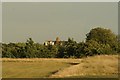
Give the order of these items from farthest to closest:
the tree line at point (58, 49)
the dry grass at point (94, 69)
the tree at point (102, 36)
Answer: the tree at point (102, 36) → the tree line at point (58, 49) → the dry grass at point (94, 69)

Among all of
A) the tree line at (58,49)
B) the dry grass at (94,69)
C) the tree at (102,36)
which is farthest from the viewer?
the tree at (102,36)

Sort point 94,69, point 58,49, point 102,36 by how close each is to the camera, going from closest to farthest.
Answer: point 94,69
point 58,49
point 102,36

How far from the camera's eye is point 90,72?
28.0 m

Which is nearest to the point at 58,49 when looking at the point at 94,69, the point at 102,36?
the point at 102,36

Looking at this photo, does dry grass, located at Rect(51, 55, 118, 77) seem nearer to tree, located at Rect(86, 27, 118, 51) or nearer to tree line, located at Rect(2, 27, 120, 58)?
tree line, located at Rect(2, 27, 120, 58)

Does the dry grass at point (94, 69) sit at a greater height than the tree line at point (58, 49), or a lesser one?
lesser

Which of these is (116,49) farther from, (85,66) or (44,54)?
(85,66)

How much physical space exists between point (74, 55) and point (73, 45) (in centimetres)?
283

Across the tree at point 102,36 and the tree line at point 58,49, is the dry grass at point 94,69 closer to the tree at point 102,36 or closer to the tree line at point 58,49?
the tree line at point 58,49

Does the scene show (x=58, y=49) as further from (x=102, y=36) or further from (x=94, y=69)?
(x=94, y=69)

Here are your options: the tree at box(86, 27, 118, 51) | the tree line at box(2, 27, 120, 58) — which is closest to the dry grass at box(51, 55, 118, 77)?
the tree line at box(2, 27, 120, 58)

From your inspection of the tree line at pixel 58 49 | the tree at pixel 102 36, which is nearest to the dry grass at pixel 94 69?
the tree line at pixel 58 49

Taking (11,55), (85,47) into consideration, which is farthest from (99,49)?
(11,55)

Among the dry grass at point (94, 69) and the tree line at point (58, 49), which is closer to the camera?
the dry grass at point (94, 69)
